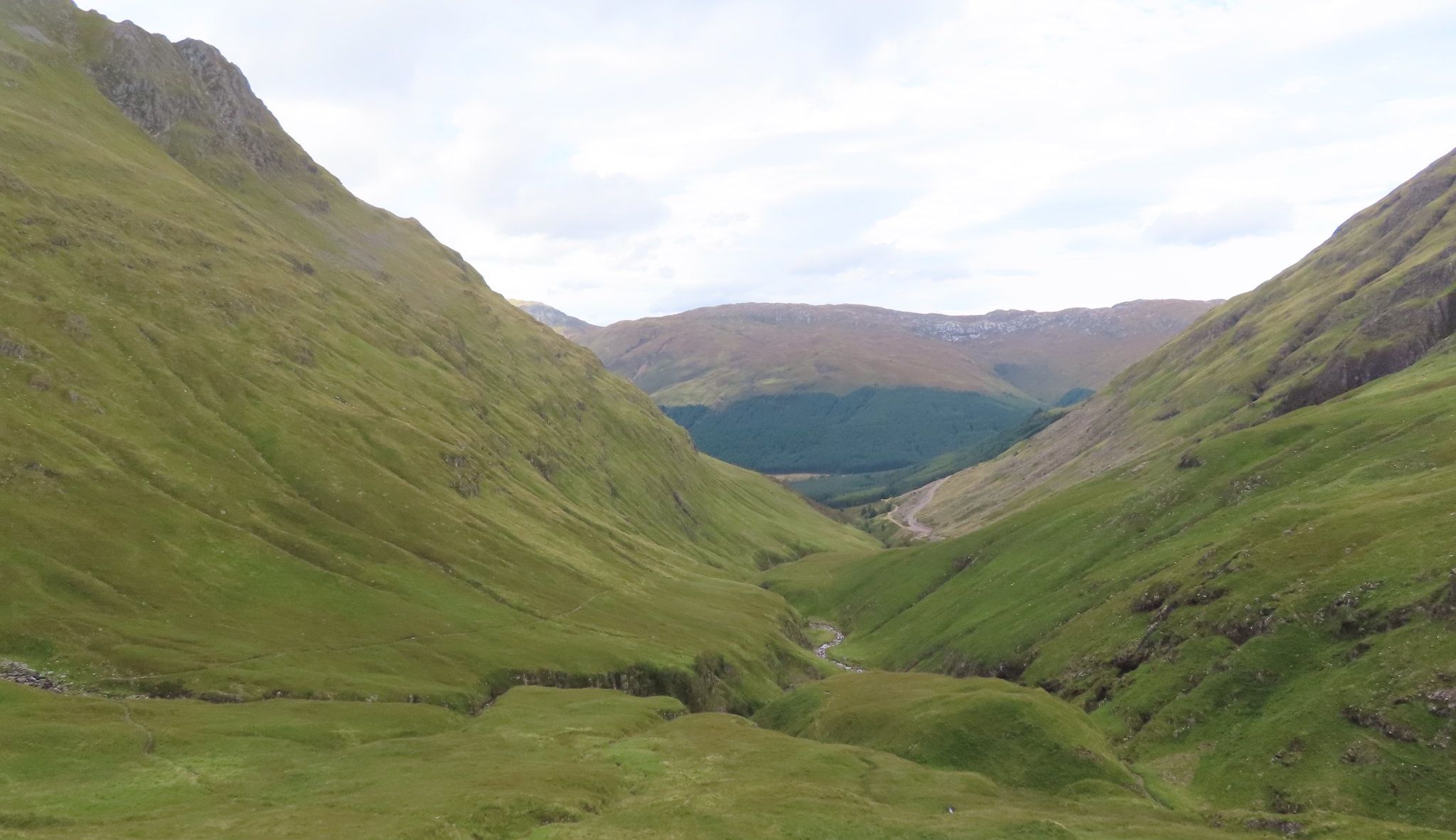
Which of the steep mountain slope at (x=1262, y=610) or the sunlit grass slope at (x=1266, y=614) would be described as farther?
the steep mountain slope at (x=1262, y=610)

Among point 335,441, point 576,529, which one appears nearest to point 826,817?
point 335,441

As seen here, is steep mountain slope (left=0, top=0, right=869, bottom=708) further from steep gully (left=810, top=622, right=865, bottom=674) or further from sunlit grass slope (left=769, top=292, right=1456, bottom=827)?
sunlit grass slope (left=769, top=292, right=1456, bottom=827)

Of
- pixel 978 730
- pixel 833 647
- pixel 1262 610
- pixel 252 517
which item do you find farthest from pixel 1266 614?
pixel 252 517

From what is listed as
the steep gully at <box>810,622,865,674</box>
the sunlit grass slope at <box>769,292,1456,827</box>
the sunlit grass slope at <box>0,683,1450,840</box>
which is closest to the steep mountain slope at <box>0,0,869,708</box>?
the steep gully at <box>810,622,865,674</box>

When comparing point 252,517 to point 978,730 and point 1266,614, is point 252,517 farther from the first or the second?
point 1266,614

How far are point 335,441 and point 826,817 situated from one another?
119m

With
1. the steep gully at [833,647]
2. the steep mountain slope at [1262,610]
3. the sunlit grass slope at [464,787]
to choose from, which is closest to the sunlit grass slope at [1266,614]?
the steep mountain slope at [1262,610]

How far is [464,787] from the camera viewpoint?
58.8 metres

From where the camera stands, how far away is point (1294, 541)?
93938 mm

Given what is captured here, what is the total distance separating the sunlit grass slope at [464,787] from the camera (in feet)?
168

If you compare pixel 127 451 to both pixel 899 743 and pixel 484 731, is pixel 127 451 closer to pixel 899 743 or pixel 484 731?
pixel 484 731

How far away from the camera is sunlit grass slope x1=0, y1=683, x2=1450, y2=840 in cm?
5134

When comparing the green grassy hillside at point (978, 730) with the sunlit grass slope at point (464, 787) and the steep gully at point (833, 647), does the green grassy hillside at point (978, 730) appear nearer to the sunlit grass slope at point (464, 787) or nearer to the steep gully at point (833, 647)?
the sunlit grass slope at point (464, 787)

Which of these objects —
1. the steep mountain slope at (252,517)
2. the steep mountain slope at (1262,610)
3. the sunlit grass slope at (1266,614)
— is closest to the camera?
the sunlit grass slope at (1266,614)
